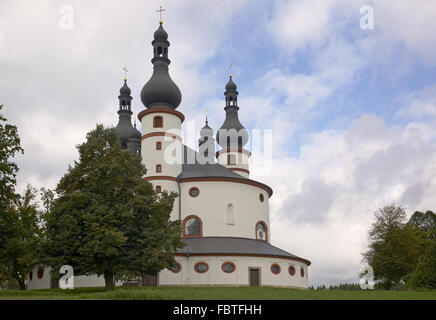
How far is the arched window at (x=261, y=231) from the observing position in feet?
170

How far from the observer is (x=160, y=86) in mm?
51781

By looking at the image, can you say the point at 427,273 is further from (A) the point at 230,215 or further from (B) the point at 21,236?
(B) the point at 21,236

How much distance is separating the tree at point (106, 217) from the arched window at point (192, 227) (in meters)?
13.6

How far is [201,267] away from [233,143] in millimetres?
25401

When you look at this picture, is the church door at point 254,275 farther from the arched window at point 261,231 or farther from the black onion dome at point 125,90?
the black onion dome at point 125,90

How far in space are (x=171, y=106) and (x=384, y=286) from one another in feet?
103

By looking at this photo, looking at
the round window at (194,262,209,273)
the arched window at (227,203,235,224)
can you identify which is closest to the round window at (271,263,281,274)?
the arched window at (227,203,235,224)

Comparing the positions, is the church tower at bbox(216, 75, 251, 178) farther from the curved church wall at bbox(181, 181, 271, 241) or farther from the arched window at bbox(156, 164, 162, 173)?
the arched window at bbox(156, 164, 162, 173)

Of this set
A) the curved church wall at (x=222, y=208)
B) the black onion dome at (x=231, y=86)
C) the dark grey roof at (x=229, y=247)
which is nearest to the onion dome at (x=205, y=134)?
the black onion dome at (x=231, y=86)

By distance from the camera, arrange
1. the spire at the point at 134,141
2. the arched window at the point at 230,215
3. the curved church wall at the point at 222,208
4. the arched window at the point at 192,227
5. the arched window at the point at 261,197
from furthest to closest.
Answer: the spire at the point at 134,141, the arched window at the point at 261,197, the arched window at the point at 230,215, the curved church wall at the point at 222,208, the arched window at the point at 192,227

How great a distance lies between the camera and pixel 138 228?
3394 centimetres
